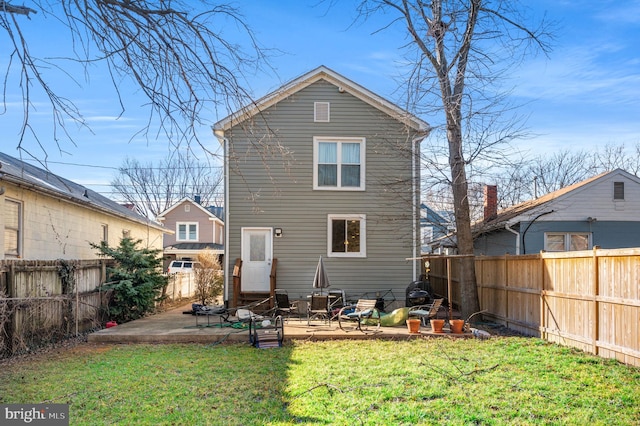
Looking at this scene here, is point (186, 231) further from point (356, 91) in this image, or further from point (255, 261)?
point (356, 91)

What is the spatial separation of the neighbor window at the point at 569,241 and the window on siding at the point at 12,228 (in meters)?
15.9

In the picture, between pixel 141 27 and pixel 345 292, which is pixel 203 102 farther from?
pixel 345 292

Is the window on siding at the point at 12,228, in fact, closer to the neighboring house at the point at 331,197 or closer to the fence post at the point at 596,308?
the neighboring house at the point at 331,197

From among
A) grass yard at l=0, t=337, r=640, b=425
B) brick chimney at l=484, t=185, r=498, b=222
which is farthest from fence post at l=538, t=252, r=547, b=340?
brick chimney at l=484, t=185, r=498, b=222

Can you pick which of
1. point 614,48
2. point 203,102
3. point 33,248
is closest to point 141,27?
point 203,102

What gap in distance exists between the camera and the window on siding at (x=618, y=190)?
58.8 feet

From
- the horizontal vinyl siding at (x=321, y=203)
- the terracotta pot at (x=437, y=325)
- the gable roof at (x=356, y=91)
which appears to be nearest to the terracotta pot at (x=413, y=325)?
the terracotta pot at (x=437, y=325)

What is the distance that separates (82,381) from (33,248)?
588 cm

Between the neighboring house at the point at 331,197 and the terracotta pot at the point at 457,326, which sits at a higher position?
the neighboring house at the point at 331,197

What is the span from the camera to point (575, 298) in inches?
352

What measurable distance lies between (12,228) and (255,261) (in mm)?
6086

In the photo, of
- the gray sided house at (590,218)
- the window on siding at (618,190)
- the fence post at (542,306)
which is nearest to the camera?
the fence post at (542,306)

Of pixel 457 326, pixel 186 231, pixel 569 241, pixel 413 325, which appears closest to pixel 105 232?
pixel 413 325

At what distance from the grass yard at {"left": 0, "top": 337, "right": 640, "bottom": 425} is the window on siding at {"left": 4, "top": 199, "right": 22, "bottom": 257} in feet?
9.87
